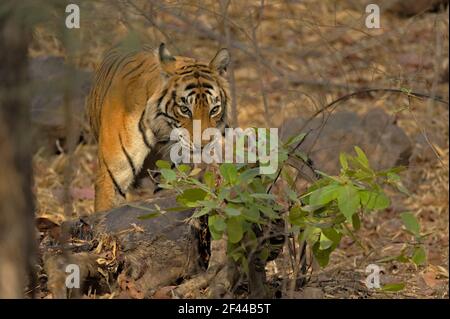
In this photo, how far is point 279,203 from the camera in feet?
15.4

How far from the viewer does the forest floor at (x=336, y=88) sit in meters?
6.98

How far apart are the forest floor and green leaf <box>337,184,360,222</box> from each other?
101 centimetres

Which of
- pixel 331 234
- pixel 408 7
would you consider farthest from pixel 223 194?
pixel 408 7

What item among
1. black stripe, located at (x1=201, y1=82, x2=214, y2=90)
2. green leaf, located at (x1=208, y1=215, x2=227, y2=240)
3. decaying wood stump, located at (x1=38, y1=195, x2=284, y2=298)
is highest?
black stripe, located at (x1=201, y1=82, x2=214, y2=90)

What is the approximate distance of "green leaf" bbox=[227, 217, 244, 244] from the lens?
436cm

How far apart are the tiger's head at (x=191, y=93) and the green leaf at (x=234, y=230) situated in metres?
1.82

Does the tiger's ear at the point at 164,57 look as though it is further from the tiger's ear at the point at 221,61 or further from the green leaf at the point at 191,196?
the green leaf at the point at 191,196

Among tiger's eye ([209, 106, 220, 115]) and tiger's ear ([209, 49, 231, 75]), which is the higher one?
tiger's ear ([209, 49, 231, 75])

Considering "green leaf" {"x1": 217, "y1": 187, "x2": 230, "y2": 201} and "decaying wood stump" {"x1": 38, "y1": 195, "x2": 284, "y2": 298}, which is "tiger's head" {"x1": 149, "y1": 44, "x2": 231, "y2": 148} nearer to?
"decaying wood stump" {"x1": 38, "y1": 195, "x2": 284, "y2": 298}

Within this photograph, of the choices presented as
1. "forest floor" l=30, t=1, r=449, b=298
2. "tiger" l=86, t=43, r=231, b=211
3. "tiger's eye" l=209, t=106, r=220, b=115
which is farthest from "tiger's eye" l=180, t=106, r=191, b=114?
"forest floor" l=30, t=1, r=449, b=298

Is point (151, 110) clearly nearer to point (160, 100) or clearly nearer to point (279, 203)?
point (160, 100)

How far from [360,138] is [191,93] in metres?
2.81

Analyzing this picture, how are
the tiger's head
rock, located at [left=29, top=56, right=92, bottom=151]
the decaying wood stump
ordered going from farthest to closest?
rock, located at [left=29, top=56, right=92, bottom=151], the tiger's head, the decaying wood stump
